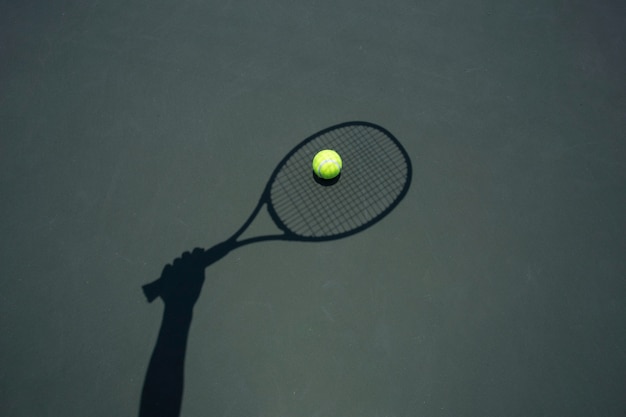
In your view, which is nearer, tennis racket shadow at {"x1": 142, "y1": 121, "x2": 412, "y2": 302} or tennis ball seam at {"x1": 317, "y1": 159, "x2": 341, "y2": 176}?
tennis racket shadow at {"x1": 142, "y1": 121, "x2": 412, "y2": 302}

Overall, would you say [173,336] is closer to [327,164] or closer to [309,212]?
[309,212]

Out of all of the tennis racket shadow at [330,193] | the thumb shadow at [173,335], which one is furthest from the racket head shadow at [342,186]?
the thumb shadow at [173,335]

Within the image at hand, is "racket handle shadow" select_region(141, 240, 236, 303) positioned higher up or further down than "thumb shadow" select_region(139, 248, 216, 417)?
higher up

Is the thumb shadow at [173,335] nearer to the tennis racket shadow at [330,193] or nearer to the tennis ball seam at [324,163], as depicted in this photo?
the tennis racket shadow at [330,193]

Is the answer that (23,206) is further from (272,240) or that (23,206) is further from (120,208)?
(272,240)

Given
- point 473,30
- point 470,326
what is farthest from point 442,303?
point 473,30

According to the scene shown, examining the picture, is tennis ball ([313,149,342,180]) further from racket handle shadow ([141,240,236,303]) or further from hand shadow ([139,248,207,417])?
hand shadow ([139,248,207,417])

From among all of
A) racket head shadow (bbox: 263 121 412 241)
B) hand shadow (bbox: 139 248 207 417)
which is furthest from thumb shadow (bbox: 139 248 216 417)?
racket head shadow (bbox: 263 121 412 241)
